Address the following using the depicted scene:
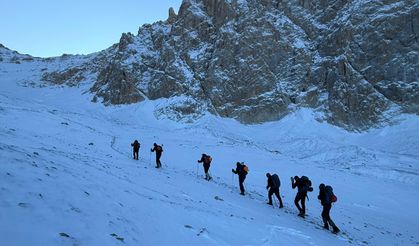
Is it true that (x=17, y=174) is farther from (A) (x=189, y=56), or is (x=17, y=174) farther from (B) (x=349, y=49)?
(A) (x=189, y=56)

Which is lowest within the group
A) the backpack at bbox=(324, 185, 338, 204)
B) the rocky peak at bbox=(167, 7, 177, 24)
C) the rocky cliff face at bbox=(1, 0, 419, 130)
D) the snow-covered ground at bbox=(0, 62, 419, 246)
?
the snow-covered ground at bbox=(0, 62, 419, 246)


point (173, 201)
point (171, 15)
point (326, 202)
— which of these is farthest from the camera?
point (171, 15)

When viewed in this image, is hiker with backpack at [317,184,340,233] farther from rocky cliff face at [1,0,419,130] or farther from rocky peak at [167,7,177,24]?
rocky peak at [167,7,177,24]

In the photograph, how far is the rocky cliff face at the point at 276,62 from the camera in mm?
75562

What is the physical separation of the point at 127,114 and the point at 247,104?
2481 cm

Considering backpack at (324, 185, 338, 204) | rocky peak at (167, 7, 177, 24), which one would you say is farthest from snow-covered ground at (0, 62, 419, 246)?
rocky peak at (167, 7, 177, 24)

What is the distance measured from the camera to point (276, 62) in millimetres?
89125

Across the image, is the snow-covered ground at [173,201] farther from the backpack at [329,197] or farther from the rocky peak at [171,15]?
the rocky peak at [171,15]

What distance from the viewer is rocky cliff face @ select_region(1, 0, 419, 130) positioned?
75.6 metres

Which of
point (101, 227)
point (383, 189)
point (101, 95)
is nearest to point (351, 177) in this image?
point (383, 189)

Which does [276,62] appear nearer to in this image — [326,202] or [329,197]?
[329,197]

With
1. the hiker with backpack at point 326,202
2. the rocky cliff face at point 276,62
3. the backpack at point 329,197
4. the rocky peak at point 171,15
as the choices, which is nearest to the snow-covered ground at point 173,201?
the hiker with backpack at point 326,202

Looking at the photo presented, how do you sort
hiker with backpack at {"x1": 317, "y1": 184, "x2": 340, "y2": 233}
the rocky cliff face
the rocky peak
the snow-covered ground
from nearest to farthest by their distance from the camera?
the snow-covered ground < hiker with backpack at {"x1": 317, "y1": 184, "x2": 340, "y2": 233} < the rocky cliff face < the rocky peak

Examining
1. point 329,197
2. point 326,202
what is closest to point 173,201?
point 326,202
